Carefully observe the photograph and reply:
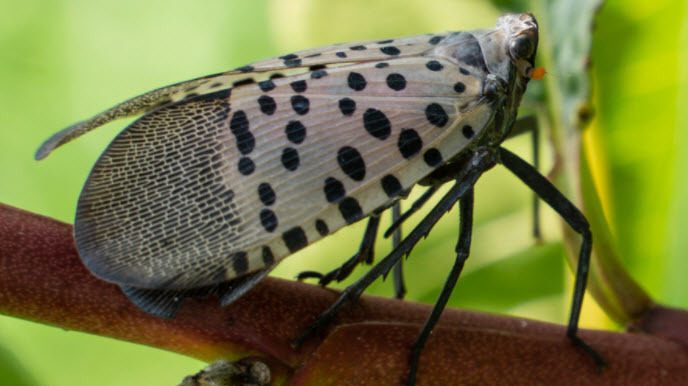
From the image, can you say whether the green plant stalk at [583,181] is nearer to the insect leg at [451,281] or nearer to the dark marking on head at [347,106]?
the insect leg at [451,281]

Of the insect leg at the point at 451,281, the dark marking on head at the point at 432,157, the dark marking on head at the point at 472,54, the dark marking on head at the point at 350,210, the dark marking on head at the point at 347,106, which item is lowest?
the insect leg at the point at 451,281

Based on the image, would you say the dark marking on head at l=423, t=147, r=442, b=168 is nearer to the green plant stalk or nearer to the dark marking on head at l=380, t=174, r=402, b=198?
the dark marking on head at l=380, t=174, r=402, b=198

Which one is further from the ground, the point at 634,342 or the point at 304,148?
the point at 304,148

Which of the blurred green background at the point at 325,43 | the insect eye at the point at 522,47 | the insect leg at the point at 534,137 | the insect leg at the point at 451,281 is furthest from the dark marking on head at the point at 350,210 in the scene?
A: the blurred green background at the point at 325,43

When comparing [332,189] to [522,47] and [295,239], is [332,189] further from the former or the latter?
[522,47]

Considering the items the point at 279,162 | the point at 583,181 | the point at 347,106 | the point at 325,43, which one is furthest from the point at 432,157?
the point at 325,43

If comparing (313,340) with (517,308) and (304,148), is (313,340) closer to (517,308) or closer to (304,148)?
(304,148)

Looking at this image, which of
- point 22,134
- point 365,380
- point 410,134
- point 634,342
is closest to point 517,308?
point 634,342
